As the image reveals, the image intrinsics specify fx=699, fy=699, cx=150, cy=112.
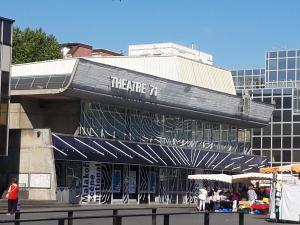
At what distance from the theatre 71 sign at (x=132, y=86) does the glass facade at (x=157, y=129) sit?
191cm

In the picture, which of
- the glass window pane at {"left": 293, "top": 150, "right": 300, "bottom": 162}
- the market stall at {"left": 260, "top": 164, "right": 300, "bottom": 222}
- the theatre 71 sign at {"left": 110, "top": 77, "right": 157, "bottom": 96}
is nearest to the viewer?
the market stall at {"left": 260, "top": 164, "right": 300, "bottom": 222}

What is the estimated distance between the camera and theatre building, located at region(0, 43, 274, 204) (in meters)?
43.1

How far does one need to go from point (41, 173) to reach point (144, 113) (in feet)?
36.6

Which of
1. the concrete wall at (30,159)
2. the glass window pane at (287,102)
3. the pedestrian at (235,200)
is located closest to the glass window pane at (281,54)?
the glass window pane at (287,102)

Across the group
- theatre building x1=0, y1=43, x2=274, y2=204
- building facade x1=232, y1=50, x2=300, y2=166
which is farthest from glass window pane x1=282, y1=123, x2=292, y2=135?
theatre building x1=0, y1=43, x2=274, y2=204

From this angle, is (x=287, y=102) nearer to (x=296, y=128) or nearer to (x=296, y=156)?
(x=296, y=128)

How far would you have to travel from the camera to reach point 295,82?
85.2m

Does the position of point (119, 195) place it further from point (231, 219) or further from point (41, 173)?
point (231, 219)

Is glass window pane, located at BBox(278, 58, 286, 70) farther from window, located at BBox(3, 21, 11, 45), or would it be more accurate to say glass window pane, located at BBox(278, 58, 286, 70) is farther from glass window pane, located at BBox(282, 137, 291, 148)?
window, located at BBox(3, 21, 11, 45)

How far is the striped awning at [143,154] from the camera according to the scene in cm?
4291

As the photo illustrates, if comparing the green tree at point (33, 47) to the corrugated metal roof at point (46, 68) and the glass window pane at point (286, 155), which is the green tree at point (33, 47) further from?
the glass window pane at point (286, 155)

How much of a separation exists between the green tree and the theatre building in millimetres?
Result: 12124

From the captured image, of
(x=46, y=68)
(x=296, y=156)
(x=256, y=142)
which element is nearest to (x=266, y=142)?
(x=256, y=142)

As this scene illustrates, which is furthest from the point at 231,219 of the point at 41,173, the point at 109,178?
the point at 109,178
